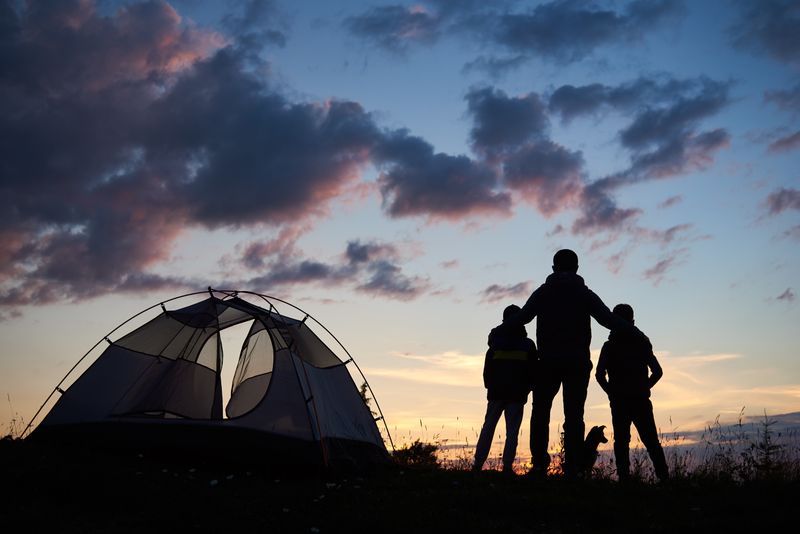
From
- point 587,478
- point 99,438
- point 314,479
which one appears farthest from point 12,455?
point 587,478

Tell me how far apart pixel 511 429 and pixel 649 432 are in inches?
74.2

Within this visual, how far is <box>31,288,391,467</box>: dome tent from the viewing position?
11.2 metres

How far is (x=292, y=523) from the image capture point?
25.3 ft

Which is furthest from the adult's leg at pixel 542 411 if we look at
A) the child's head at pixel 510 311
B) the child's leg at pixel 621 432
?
the child's head at pixel 510 311

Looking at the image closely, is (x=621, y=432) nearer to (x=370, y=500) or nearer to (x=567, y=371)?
(x=567, y=371)

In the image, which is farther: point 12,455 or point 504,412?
point 504,412

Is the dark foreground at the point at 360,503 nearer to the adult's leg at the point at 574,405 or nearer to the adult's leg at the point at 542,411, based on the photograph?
the adult's leg at the point at 542,411

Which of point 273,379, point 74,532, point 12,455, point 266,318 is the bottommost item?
point 74,532

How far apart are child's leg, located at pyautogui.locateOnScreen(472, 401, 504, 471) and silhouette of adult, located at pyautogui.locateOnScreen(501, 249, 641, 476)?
39.5 inches

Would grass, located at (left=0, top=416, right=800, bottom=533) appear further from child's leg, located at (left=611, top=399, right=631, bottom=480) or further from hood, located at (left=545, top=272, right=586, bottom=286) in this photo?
hood, located at (left=545, top=272, right=586, bottom=286)

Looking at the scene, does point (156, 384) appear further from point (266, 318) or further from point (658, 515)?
point (658, 515)

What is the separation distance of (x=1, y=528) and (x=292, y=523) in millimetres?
2739

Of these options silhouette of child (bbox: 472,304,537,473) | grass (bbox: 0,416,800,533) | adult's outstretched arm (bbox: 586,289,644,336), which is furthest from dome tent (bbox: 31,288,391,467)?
adult's outstretched arm (bbox: 586,289,644,336)

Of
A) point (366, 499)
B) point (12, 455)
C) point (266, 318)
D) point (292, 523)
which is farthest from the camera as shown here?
point (266, 318)
